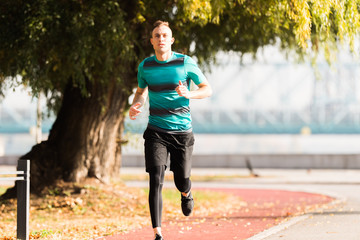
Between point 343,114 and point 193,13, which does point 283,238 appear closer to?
point 193,13

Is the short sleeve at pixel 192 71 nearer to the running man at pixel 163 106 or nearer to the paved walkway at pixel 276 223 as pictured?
the running man at pixel 163 106

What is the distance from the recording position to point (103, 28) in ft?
31.1

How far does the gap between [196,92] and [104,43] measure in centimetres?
447

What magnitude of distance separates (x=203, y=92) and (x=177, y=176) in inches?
32.3

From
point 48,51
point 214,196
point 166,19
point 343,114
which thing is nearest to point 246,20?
point 166,19

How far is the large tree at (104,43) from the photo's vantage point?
909 centimetres

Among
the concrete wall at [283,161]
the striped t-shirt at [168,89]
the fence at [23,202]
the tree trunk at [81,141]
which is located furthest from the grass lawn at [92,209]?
the concrete wall at [283,161]

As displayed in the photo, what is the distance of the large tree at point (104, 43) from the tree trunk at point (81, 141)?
2 cm

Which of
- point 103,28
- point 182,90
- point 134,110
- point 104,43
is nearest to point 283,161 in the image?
point 104,43

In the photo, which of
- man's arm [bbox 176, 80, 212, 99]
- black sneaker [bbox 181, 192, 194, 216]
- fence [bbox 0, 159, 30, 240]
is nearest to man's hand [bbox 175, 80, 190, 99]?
man's arm [bbox 176, 80, 212, 99]

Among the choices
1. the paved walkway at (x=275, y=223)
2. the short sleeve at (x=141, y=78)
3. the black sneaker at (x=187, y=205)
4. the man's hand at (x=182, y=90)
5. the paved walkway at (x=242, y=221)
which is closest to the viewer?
the man's hand at (x=182, y=90)

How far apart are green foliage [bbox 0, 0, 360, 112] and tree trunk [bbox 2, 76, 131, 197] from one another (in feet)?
1.16

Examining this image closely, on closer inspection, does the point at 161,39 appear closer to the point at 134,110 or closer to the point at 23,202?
the point at 134,110

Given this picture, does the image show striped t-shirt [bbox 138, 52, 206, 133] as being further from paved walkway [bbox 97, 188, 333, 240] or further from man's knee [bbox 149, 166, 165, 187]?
paved walkway [bbox 97, 188, 333, 240]
